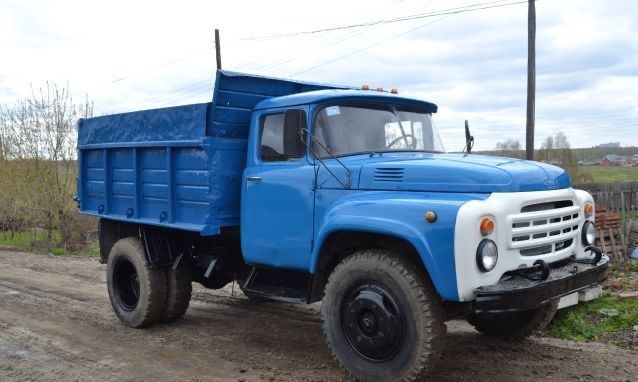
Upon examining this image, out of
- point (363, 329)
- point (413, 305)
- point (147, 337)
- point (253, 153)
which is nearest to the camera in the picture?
point (413, 305)

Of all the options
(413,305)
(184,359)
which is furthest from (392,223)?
(184,359)

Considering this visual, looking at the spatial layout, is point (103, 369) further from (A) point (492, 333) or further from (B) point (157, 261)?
(A) point (492, 333)

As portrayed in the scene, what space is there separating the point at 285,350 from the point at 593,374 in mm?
2725

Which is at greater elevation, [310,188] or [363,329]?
[310,188]

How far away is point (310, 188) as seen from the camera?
16.4 feet

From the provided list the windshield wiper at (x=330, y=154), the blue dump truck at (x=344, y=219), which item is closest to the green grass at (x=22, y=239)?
the blue dump truck at (x=344, y=219)

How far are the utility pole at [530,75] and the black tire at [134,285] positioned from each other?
27.1ft

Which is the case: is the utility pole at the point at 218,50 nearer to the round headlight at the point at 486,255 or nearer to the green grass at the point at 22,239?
the green grass at the point at 22,239

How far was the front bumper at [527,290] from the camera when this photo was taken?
3.81 meters

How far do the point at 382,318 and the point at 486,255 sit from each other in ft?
2.91

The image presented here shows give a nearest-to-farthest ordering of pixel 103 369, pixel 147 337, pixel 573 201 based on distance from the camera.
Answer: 1. pixel 573 201
2. pixel 103 369
3. pixel 147 337

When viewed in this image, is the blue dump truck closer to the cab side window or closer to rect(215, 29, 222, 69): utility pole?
the cab side window

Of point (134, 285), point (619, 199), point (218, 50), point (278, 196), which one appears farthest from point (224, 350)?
point (218, 50)

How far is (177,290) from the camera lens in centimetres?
673
